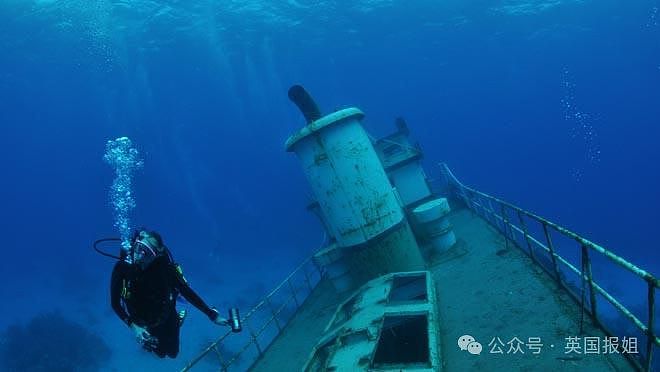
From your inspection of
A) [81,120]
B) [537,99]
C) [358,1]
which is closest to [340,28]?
[358,1]

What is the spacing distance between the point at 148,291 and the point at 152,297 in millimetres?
68

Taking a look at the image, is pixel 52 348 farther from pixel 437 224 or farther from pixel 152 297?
pixel 152 297

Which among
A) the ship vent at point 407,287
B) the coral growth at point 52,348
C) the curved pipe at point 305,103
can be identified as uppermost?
the curved pipe at point 305,103

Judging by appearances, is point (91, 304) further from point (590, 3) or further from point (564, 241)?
point (590, 3)

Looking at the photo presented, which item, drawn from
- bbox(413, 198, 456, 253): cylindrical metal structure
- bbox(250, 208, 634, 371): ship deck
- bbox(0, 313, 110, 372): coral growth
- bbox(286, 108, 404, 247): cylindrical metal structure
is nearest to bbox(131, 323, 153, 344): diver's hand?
bbox(250, 208, 634, 371): ship deck

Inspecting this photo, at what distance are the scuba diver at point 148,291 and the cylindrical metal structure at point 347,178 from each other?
4.71m

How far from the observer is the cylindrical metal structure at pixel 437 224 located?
899 centimetres

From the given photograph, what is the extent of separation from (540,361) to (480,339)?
2.83 feet

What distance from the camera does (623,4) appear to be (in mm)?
47125

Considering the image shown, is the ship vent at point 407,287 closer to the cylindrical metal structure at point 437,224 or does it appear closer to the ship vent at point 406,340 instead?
the ship vent at point 406,340

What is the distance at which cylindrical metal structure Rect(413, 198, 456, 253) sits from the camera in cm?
899

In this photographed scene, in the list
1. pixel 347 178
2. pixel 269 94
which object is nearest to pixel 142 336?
pixel 347 178

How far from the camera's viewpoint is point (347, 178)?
26.5 feet

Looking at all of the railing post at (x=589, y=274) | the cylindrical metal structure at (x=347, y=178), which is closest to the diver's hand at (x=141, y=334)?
the railing post at (x=589, y=274)
